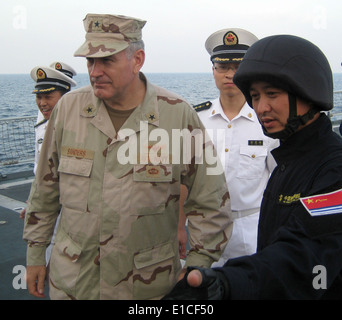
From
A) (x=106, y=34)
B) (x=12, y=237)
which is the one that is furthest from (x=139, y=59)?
(x=12, y=237)

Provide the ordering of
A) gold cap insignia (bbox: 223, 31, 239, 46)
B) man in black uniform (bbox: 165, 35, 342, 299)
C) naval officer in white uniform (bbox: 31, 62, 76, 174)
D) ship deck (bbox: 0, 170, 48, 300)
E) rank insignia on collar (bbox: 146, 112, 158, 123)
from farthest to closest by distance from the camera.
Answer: naval officer in white uniform (bbox: 31, 62, 76, 174) < ship deck (bbox: 0, 170, 48, 300) < gold cap insignia (bbox: 223, 31, 239, 46) < rank insignia on collar (bbox: 146, 112, 158, 123) < man in black uniform (bbox: 165, 35, 342, 299)

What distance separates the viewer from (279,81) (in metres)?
1.55

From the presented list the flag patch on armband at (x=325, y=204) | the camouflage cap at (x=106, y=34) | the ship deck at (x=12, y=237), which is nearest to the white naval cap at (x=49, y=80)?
the ship deck at (x=12, y=237)

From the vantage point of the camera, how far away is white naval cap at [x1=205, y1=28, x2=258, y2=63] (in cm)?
304

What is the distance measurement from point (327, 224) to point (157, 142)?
107 centimetres

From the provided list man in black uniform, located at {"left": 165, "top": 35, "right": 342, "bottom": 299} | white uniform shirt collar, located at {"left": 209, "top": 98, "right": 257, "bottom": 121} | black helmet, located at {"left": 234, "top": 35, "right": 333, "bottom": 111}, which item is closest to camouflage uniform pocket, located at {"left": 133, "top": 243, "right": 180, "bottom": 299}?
man in black uniform, located at {"left": 165, "top": 35, "right": 342, "bottom": 299}

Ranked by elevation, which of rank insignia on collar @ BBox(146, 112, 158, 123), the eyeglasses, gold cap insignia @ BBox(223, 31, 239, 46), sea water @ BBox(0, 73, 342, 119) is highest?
gold cap insignia @ BBox(223, 31, 239, 46)

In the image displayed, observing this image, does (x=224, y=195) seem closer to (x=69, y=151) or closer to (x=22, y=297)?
(x=69, y=151)

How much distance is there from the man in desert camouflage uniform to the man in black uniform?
1.62 ft

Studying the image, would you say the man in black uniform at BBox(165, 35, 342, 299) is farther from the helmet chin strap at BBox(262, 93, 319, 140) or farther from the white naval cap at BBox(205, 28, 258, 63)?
the white naval cap at BBox(205, 28, 258, 63)

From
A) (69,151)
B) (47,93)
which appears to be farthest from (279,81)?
(47,93)

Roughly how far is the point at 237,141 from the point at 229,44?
2.39 feet

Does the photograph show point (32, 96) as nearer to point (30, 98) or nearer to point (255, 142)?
point (30, 98)

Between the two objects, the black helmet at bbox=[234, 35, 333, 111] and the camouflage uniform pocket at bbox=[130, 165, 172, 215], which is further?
the camouflage uniform pocket at bbox=[130, 165, 172, 215]
